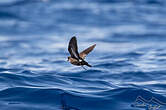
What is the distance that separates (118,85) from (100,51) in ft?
18.6

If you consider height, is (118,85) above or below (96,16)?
below

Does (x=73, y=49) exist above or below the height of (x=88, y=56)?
below

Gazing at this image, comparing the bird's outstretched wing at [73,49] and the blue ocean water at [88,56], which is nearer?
the bird's outstretched wing at [73,49]

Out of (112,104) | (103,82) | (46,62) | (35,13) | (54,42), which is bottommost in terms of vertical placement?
(112,104)

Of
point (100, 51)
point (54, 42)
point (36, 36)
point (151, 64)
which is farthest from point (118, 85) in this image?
point (36, 36)

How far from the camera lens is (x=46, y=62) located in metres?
12.9

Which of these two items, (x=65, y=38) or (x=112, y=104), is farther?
(x=65, y=38)

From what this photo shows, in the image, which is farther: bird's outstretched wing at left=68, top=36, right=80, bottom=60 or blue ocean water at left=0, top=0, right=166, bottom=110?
blue ocean water at left=0, top=0, right=166, bottom=110

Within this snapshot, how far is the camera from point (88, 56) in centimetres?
1379

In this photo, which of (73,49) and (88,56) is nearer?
(73,49)

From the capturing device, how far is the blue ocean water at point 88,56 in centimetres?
771

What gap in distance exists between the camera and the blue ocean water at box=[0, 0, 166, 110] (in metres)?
7.71

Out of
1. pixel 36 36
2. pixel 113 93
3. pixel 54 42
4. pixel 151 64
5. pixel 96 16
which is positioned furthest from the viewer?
pixel 96 16

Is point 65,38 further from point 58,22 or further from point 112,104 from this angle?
point 112,104
